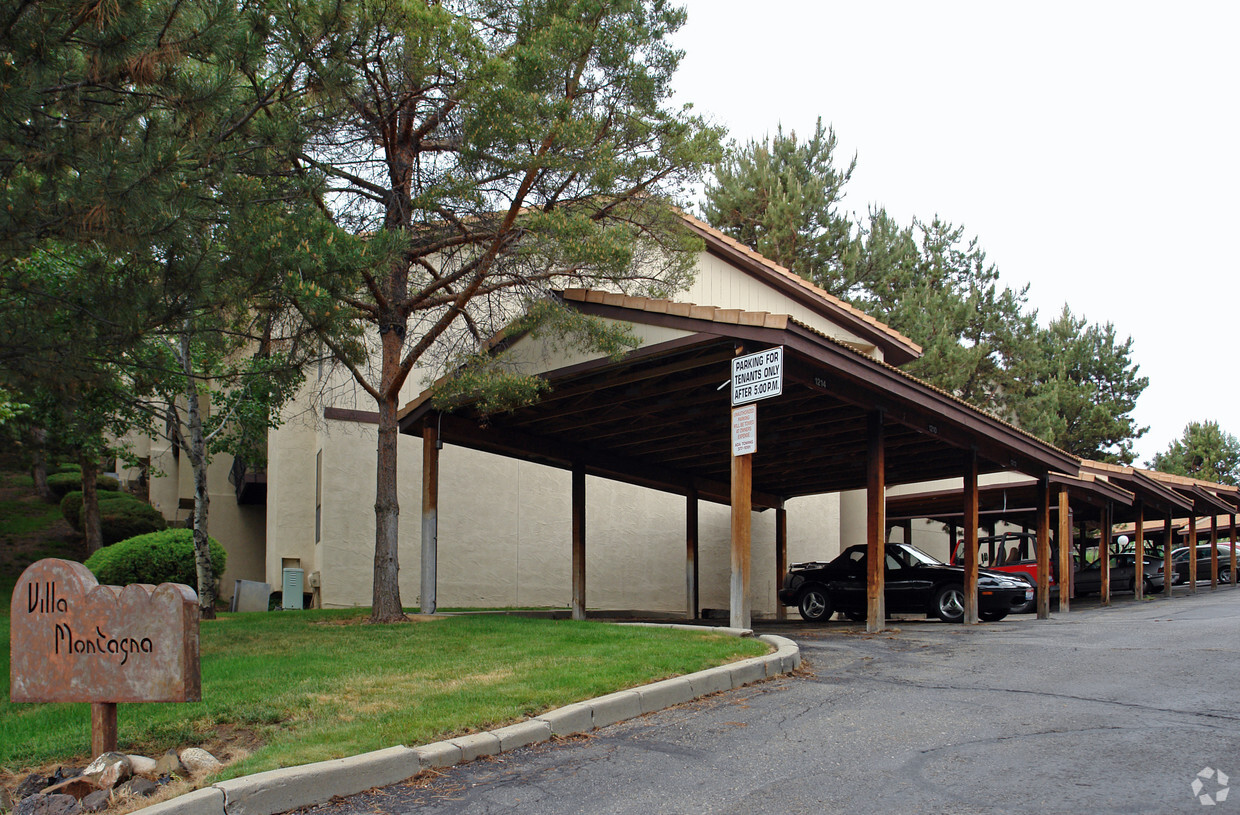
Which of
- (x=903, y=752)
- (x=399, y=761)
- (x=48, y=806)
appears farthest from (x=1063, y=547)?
(x=48, y=806)

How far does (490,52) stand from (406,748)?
9.42 meters

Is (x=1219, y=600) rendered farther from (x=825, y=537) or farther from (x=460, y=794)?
(x=460, y=794)

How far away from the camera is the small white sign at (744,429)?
36.8 ft

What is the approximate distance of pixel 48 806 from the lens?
16.0ft

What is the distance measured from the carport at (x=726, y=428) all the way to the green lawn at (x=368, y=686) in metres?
2.61

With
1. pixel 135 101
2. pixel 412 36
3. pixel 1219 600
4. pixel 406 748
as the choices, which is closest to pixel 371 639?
pixel 406 748

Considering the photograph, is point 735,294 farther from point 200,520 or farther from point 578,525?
point 200,520

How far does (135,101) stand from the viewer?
8.33m

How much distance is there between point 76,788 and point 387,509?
846cm

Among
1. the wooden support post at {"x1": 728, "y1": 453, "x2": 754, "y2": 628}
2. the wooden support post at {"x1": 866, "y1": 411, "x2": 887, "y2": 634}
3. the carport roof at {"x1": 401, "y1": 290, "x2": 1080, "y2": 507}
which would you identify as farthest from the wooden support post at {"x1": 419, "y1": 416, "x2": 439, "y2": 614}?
the wooden support post at {"x1": 866, "y1": 411, "x2": 887, "y2": 634}

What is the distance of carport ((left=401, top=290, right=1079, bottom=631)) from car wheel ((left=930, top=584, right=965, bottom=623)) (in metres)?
0.99

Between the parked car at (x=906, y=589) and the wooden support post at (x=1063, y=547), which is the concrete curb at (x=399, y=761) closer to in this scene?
the parked car at (x=906, y=589)

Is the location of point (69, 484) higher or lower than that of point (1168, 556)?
higher

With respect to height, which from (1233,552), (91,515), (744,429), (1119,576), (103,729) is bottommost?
(1119,576)
